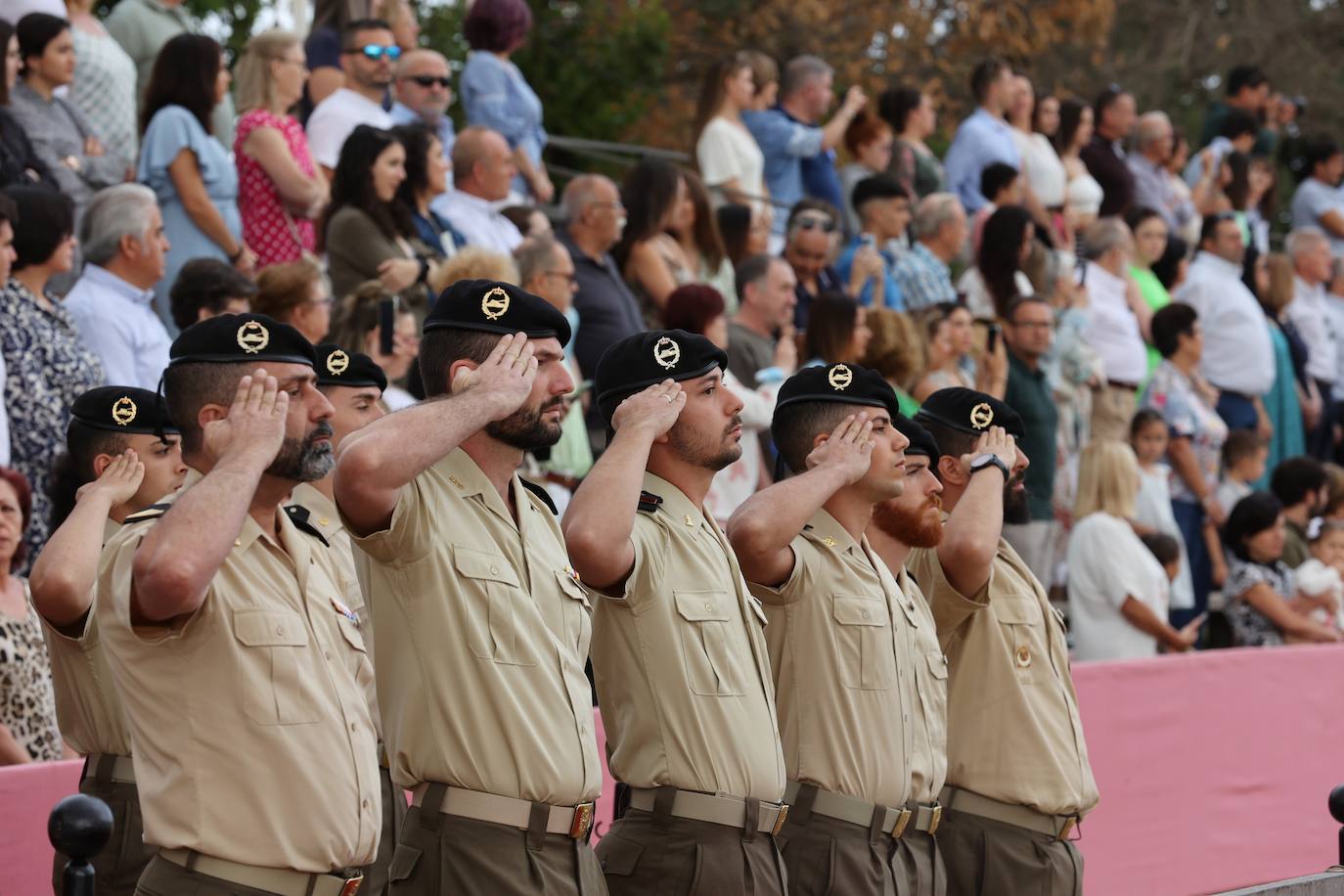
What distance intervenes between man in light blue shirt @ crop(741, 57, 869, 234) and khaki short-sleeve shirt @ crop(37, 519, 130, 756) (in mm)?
7723

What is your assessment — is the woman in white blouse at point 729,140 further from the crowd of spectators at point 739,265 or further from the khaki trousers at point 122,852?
the khaki trousers at point 122,852

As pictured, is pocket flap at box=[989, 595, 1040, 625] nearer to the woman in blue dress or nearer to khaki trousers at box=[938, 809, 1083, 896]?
khaki trousers at box=[938, 809, 1083, 896]

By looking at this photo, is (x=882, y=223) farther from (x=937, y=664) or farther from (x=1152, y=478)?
(x=937, y=664)

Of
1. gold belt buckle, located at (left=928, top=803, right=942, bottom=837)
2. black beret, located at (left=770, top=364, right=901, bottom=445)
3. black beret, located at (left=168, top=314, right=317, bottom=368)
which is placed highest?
black beret, located at (left=168, top=314, right=317, bottom=368)

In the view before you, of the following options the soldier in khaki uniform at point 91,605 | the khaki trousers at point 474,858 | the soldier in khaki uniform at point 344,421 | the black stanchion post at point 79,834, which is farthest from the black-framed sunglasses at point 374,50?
the black stanchion post at point 79,834

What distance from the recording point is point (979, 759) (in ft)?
20.7

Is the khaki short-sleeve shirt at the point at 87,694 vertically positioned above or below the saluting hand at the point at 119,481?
below

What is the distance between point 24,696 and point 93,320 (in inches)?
82.4

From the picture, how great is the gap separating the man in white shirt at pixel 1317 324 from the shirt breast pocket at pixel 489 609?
11290 mm

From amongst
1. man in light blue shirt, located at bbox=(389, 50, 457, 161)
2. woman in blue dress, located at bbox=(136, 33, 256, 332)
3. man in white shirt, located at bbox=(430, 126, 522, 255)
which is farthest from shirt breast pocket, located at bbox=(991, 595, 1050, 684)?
man in light blue shirt, located at bbox=(389, 50, 457, 161)

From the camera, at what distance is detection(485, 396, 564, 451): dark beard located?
15.7 ft

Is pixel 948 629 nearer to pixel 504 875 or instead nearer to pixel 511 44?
pixel 504 875

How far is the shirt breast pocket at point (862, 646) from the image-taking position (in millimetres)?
5598

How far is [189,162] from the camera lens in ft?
29.1
